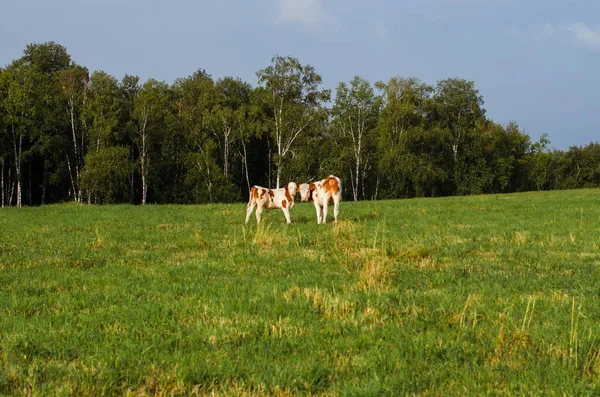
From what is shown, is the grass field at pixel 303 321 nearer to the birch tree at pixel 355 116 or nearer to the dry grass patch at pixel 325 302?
the dry grass patch at pixel 325 302

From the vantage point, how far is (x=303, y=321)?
6.05 m

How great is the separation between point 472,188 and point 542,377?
A: 6855 cm

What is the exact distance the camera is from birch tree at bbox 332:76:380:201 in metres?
62.5

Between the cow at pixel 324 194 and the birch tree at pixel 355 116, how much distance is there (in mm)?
43258

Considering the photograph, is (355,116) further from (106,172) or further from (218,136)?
(106,172)

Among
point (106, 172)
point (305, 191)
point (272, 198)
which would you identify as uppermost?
point (106, 172)

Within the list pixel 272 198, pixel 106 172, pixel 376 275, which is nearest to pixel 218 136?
pixel 106 172

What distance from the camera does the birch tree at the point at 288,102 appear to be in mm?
53469

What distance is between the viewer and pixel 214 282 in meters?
8.31

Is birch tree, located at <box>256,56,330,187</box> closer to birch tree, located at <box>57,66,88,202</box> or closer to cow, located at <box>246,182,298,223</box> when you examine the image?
birch tree, located at <box>57,66,88,202</box>

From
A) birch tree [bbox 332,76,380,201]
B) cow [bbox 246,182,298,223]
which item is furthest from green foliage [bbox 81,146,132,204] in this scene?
cow [bbox 246,182,298,223]

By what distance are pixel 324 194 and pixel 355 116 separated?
47.6m

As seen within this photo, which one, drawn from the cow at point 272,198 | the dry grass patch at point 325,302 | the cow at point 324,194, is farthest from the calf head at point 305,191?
the dry grass patch at point 325,302

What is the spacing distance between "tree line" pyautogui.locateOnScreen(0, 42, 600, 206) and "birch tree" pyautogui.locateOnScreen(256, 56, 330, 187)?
0.13 m
